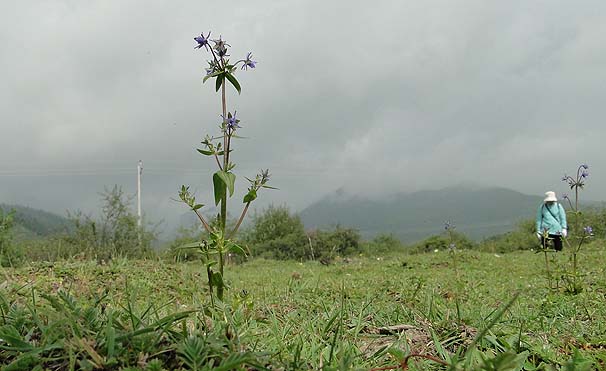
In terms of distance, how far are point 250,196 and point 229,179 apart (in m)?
0.20

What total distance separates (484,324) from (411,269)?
31.3 ft

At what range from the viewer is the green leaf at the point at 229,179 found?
2.53m

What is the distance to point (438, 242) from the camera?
25.3 meters

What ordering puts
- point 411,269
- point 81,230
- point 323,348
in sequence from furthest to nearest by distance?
point 81,230
point 411,269
point 323,348

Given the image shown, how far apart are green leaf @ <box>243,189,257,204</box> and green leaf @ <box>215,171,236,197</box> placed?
135 mm

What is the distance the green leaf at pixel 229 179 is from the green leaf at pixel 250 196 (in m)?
0.14

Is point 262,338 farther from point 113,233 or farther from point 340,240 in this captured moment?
point 340,240

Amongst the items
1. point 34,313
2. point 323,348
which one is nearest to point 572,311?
point 323,348

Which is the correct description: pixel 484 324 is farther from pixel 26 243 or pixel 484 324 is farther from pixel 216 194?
→ pixel 26 243

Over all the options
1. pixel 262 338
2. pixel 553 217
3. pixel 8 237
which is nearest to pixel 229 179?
pixel 262 338

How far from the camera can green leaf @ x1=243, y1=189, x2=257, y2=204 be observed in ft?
8.86

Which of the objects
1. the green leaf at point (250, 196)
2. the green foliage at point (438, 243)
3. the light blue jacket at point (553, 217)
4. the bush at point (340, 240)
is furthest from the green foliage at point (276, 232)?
the green leaf at point (250, 196)

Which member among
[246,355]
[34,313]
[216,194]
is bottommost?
[246,355]

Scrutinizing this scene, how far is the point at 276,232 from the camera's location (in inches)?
1222
